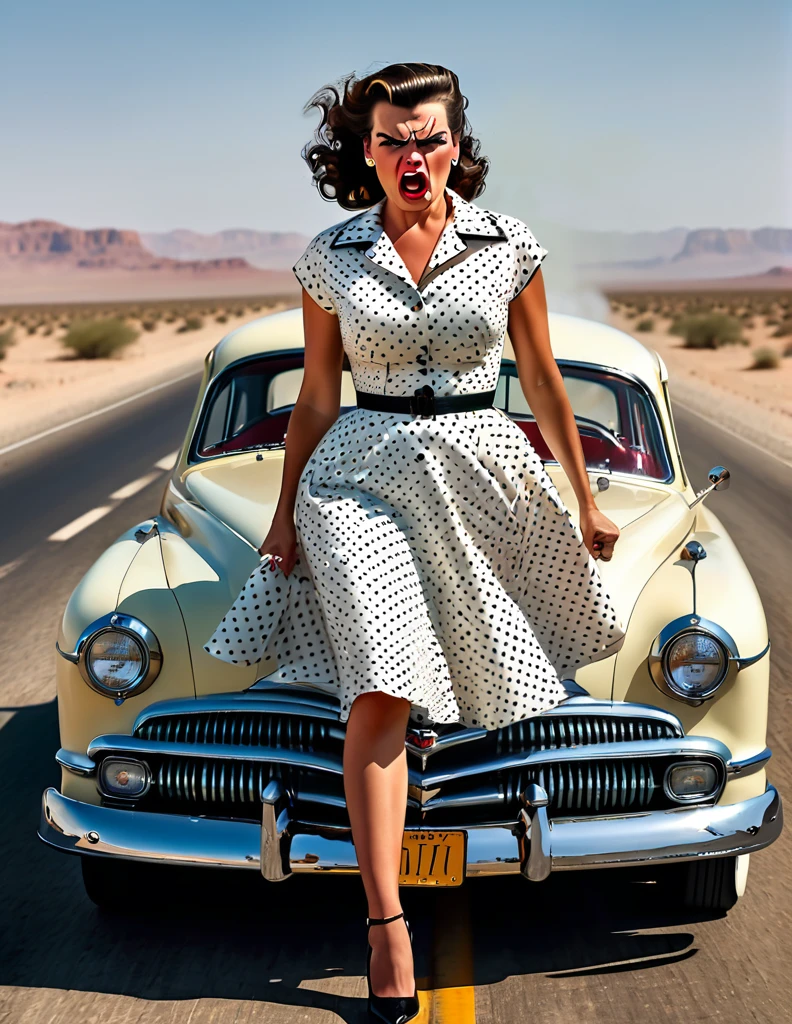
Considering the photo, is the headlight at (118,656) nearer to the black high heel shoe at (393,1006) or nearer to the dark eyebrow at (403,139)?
the black high heel shoe at (393,1006)

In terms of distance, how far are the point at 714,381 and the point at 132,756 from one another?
2691 cm

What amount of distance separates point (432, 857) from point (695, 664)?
883 mm

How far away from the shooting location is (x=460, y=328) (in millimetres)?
3045

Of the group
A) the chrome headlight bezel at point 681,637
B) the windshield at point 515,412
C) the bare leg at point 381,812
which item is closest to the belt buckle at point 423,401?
the bare leg at point 381,812

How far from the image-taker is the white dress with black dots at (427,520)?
9.85 feet

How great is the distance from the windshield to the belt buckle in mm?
1660

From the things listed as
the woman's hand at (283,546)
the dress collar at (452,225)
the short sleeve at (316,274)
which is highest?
the dress collar at (452,225)

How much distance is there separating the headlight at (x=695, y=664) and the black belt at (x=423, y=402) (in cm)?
89

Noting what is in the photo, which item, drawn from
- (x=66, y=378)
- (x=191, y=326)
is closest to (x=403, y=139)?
(x=66, y=378)

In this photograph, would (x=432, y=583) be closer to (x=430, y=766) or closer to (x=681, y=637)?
(x=430, y=766)

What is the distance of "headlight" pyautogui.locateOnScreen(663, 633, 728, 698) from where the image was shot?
3.45 m

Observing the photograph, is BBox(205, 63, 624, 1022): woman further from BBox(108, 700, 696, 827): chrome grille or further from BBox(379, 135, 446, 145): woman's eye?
BBox(108, 700, 696, 827): chrome grille

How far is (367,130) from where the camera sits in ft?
10.4

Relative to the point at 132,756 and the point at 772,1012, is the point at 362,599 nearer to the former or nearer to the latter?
the point at 132,756
